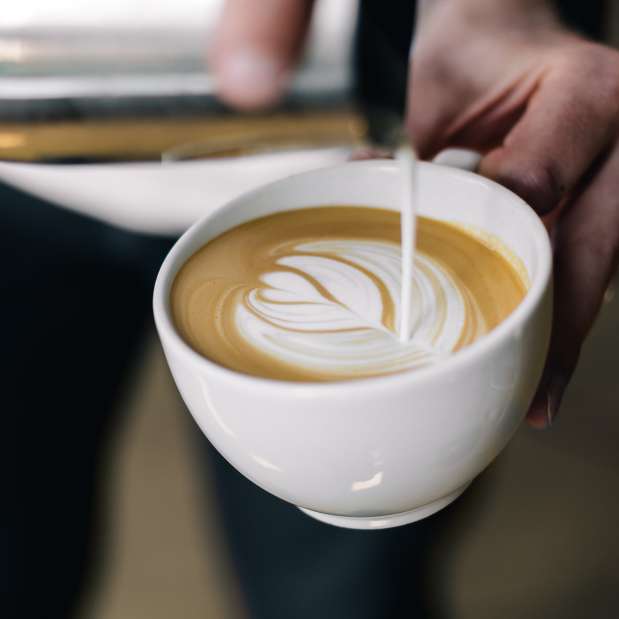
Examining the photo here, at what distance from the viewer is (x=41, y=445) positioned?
45.8 inches

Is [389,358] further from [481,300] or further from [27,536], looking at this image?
[27,536]

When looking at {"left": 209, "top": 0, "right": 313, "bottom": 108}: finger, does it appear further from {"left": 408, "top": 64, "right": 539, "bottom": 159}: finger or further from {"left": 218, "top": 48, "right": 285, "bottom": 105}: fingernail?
{"left": 408, "top": 64, "right": 539, "bottom": 159}: finger

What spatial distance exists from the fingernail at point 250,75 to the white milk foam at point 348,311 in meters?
0.23

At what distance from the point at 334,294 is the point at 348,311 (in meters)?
0.03

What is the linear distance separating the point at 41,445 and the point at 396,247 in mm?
767

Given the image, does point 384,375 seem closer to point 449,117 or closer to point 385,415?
point 385,415

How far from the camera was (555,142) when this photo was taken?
70 centimetres

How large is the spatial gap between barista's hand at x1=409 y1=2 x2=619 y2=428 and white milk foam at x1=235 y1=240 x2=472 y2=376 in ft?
0.47

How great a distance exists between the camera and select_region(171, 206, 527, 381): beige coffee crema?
0.54 m

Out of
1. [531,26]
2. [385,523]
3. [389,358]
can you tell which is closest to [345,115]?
[389,358]

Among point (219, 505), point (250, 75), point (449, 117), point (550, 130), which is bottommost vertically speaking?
point (219, 505)

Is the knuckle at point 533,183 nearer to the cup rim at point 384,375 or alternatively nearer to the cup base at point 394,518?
the cup rim at point 384,375

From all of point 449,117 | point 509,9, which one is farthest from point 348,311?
point 509,9

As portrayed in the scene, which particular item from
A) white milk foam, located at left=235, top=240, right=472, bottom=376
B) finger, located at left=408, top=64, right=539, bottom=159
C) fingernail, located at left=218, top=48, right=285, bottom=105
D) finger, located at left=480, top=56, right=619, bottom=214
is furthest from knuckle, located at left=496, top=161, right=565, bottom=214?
fingernail, located at left=218, top=48, right=285, bottom=105
